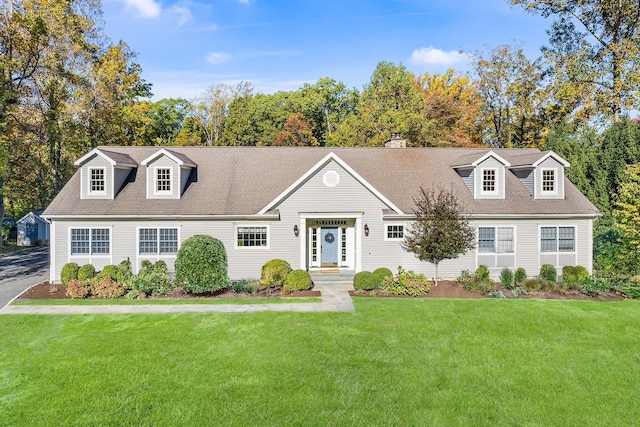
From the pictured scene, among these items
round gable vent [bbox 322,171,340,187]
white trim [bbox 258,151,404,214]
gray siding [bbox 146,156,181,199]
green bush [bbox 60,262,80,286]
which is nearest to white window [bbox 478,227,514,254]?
white trim [bbox 258,151,404,214]

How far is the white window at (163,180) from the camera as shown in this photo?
2034cm

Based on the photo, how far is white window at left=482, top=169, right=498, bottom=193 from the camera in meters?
21.1

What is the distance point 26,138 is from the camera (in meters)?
33.1

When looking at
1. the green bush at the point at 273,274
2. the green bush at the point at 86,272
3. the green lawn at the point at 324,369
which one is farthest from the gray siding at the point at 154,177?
the green lawn at the point at 324,369

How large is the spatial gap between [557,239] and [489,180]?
4.18 m

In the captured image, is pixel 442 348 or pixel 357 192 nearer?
pixel 442 348

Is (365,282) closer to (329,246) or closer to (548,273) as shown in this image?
(329,246)

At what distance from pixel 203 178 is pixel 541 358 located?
1657 centimetres

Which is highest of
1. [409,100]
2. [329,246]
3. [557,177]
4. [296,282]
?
[409,100]

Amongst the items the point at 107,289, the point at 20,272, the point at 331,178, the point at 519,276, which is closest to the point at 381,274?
the point at 331,178

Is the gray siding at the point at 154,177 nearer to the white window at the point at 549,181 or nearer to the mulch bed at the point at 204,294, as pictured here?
the mulch bed at the point at 204,294

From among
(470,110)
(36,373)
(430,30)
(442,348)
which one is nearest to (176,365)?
(36,373)

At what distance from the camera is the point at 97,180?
20.2m

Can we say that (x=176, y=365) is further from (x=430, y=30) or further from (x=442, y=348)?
(x=430, y=30)
